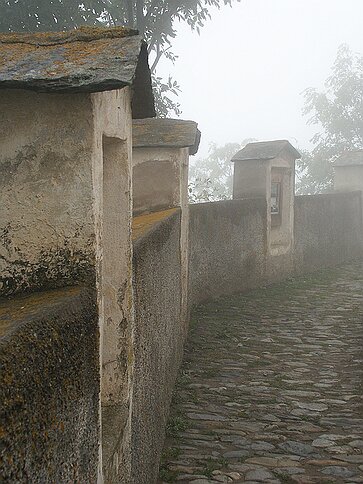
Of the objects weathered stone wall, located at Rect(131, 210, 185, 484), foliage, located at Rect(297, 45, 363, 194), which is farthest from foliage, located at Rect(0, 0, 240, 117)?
foliage, located at Rect(297, 45, 363, 194)

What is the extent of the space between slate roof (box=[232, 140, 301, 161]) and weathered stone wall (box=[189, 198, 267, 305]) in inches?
44.4

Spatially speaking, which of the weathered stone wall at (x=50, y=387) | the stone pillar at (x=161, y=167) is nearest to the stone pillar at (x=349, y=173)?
the stone pillar at (x=161, y=167)

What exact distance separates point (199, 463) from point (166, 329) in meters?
1.35

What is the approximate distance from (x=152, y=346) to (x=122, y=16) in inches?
741

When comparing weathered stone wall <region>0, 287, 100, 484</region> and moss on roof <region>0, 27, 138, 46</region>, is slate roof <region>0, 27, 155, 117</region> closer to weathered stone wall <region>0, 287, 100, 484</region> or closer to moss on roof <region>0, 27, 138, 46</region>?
moss on roof <region>0, 27, 138, 46</region>

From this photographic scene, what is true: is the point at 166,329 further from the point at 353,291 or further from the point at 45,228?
the point at 353,291

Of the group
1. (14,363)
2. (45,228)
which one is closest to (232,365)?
(45,228)

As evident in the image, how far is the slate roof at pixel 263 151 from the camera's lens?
1596 centimetres

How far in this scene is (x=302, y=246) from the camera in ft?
57.1

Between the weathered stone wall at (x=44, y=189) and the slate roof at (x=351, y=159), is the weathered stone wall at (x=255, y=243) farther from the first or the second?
the weathered stone wall at (x=44, y=189)

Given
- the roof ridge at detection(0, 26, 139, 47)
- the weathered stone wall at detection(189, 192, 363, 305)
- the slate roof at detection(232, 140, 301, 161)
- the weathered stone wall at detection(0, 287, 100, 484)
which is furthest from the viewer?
the slate roof at detection(232, 140, 301, 161)

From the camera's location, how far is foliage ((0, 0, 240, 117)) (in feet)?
61.4

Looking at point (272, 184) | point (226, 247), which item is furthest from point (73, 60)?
point (272, 184)

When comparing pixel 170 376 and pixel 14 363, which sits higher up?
pixel 14 363
